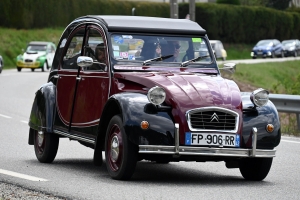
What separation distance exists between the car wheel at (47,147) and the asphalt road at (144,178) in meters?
0.11

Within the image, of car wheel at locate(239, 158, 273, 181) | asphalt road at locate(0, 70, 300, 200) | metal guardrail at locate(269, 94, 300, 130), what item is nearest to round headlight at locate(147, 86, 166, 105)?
asphalt road at locate(0, 70, 300, 200)

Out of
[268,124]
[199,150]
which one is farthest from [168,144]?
[268,124]

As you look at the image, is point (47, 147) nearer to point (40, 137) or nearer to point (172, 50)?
point (40, 137)

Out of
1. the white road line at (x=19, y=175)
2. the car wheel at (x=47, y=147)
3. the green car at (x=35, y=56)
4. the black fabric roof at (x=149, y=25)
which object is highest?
the black fabric roof at (x=149, y=25)

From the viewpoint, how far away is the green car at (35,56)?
2037 inches

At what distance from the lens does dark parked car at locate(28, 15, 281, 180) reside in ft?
30.7

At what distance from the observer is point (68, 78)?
11477 mm

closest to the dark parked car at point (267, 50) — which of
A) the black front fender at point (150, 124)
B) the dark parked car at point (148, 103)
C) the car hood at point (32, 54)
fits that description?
the car hood at point (32, 54)

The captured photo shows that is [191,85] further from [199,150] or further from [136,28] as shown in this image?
[136,28]

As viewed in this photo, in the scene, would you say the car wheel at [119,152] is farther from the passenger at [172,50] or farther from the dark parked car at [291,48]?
the dark parked car at [291,48]

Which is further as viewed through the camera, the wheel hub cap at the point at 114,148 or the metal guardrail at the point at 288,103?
the metal guardrail at the point at 288,103

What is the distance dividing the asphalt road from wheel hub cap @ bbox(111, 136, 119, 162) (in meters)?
0.24

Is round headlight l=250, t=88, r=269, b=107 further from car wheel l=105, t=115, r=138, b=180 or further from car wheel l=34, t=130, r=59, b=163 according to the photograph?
car wheel l=34, t=130, r=59, b=163

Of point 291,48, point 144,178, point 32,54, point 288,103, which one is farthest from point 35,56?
point 144,178
